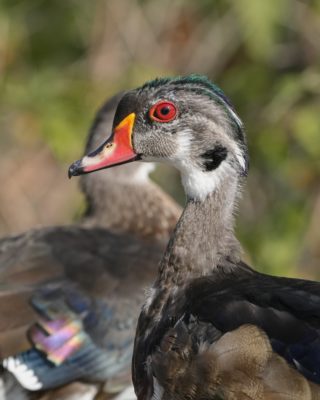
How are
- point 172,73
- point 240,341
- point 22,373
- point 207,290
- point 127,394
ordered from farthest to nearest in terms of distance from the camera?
point 172,73 < point 127,394 < point 22,373 < point 207,290 < point 240,341

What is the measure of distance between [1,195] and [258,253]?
162 cm

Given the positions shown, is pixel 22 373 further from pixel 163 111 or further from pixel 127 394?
pixel 163 111

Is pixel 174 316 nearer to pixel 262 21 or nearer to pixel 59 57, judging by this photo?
pixel 262 21

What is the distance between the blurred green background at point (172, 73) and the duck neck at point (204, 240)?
52.6 inches

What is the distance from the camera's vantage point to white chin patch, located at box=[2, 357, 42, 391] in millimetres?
3482

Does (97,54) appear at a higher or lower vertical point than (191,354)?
higher

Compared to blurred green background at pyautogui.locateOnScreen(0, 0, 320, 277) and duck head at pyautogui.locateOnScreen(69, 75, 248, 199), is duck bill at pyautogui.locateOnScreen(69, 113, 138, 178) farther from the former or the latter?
blurred green background at pyautogui.locateOnScreen(0, 0, 320, 277)

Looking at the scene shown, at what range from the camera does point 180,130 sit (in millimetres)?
2908

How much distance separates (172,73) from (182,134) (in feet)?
9.19

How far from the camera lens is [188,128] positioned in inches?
114

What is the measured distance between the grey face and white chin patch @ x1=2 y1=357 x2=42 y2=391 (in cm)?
92

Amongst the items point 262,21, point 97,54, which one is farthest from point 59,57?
point 262,21

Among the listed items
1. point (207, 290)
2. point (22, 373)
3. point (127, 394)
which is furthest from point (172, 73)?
point (207, 290)

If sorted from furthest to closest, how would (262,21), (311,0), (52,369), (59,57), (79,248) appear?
(59,57) < (311,0) < (262,21) < (79,248) < (52,369)
